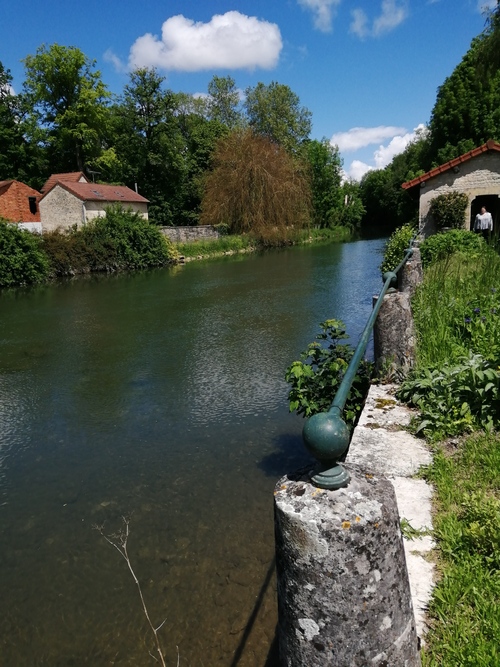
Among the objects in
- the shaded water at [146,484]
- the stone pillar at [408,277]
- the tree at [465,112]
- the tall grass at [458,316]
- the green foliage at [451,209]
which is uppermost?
the tree at [465,112]

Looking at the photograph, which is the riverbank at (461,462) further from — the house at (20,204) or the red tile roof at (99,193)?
the house at (20,204)

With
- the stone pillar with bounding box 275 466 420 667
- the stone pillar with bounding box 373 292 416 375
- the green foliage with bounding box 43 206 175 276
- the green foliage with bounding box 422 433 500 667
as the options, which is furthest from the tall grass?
the green foliage with bounding box 43 206 175 276

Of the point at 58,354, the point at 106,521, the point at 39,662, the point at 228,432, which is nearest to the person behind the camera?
the point at 39,662

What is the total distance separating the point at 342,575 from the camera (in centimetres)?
134

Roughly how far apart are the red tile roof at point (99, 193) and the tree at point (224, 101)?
30095 millimetres

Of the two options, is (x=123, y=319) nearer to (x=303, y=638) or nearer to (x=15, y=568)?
(x=15, y=568)

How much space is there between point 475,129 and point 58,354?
34390 mm

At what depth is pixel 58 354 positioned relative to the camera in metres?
12.1

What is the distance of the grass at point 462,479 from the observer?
217cm

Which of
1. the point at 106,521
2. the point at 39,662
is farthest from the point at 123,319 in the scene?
the point at 39,662

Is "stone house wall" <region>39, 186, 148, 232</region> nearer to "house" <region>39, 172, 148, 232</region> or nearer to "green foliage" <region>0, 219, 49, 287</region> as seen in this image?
"house" <region>39, 172, 148, 232</region>

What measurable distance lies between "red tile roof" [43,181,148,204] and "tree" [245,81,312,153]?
24723 millimetres

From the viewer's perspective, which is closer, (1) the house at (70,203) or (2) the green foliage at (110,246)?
(2) the green foliage at (110,246)

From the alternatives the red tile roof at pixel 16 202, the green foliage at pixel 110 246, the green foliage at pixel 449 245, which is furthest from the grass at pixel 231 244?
the green foliage at pixel 449 245
